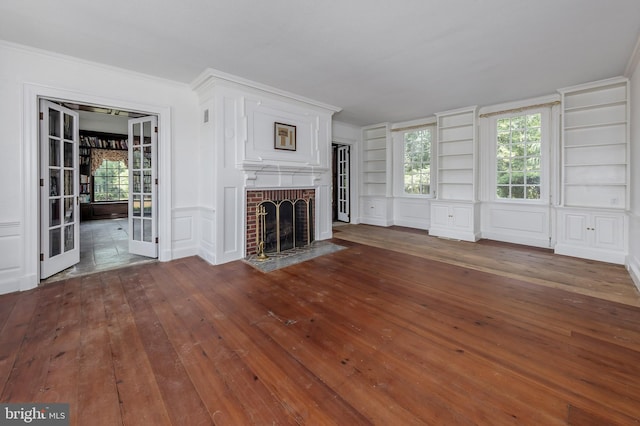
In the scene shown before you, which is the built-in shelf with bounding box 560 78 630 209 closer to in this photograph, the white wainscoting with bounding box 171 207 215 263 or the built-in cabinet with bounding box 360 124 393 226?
the built-in cabinet with bounding box 360 124 393 226

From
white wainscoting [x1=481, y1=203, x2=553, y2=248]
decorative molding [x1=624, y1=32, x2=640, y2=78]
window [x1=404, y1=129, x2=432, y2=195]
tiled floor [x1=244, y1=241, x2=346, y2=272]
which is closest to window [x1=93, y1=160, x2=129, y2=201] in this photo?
tiled floor [x1=244, y1=241, x2=346, y2=272]

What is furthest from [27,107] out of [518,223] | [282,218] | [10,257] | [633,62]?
[518,223]

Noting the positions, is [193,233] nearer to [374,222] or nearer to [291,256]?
[291,256]

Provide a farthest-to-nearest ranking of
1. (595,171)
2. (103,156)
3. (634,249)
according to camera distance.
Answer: (103,156), (595,171), (634,249)

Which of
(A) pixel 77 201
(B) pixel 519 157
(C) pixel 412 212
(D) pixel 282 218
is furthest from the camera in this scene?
(C) pixel 412 212

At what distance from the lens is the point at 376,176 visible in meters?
7.42

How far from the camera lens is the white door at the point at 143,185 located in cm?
405

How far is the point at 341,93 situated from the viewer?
4551mm

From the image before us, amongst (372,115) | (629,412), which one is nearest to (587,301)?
(629,412)

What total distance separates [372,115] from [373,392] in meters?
5.65

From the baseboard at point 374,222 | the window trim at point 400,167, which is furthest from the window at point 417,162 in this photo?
the baseboard at point 374,222

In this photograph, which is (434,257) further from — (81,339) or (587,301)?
(81,339)

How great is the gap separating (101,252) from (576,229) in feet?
24.5

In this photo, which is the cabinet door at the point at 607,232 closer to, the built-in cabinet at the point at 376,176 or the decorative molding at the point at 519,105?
the decorative molding at the point at 519,105
